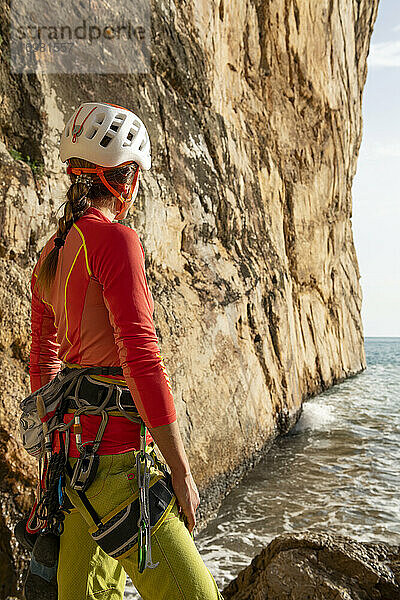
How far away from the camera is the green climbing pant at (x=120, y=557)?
163 centimetres

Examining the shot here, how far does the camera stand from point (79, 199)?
1.92m

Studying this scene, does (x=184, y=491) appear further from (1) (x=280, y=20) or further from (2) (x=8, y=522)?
(1) (x=280, y=20)

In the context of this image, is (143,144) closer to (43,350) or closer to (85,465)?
(43,350)

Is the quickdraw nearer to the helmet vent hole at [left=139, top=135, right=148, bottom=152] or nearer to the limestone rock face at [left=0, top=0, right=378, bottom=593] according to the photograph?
the helmet vent hole at [left=139, top=135, right=148, bottom=152]

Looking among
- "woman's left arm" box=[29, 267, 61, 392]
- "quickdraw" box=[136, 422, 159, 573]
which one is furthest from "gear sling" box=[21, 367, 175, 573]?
"woman's left arm" box=[29, 267, 61, 392]

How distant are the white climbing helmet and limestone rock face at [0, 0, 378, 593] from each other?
1965 millimetres

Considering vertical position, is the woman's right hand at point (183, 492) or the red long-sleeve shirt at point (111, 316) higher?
the red long-sleeve shirt at point (111, 316)

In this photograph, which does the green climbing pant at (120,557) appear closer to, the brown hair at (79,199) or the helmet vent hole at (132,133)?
the brown hair at (79,199)

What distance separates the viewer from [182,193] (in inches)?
238

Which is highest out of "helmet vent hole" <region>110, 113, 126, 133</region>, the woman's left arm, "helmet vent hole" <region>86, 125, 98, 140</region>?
"helmet vent hole" <region>110, 113, 126, 133</region>

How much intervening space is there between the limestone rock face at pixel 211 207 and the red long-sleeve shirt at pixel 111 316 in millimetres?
1942

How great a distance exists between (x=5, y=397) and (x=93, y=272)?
2.12 meters

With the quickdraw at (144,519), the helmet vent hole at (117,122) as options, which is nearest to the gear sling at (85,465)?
the quickdraw at (144,519)

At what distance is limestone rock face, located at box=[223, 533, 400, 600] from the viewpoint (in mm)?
2629
